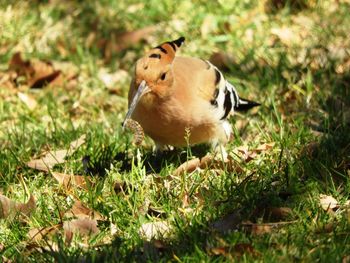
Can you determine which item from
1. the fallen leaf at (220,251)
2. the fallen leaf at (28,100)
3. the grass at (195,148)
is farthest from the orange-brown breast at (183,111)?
the fallen leaf at (28,100)

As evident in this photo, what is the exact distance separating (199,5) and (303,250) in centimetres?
399

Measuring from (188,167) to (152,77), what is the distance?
1.62ft

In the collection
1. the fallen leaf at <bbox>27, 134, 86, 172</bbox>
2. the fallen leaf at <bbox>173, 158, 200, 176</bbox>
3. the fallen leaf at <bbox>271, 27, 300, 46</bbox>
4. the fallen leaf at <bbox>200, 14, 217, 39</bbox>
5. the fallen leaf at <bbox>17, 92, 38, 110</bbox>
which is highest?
the fallen leaf at <bbox>173, 158, 200, 176</bbox>

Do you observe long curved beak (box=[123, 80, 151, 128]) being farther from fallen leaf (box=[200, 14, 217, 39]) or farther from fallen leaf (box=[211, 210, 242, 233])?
fallen leaf (box=[200, 14, 217, 39])

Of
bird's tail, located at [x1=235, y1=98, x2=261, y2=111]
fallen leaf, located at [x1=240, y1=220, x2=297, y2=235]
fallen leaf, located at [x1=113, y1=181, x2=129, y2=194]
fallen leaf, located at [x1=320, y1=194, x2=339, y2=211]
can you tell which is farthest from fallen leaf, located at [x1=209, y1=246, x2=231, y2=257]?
bird's tail, located at [x1=235, y1=98, x2=261, y2=111]

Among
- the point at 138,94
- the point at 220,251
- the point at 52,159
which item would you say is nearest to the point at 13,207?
the point at 52,159

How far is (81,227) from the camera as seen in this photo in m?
3.45

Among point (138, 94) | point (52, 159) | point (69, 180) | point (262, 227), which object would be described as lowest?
point (52, 159)

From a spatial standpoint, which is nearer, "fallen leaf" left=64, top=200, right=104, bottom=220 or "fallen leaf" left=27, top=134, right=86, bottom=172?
"fallen leaf" left=64, top=200, right=104, bottom=220

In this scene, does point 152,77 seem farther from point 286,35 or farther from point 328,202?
point 286,35

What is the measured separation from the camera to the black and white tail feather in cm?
451

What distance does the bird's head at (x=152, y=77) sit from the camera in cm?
402

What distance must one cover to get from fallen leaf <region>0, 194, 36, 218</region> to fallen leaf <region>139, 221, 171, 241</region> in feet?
1.94

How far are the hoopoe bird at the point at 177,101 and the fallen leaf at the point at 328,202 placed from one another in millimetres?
768
